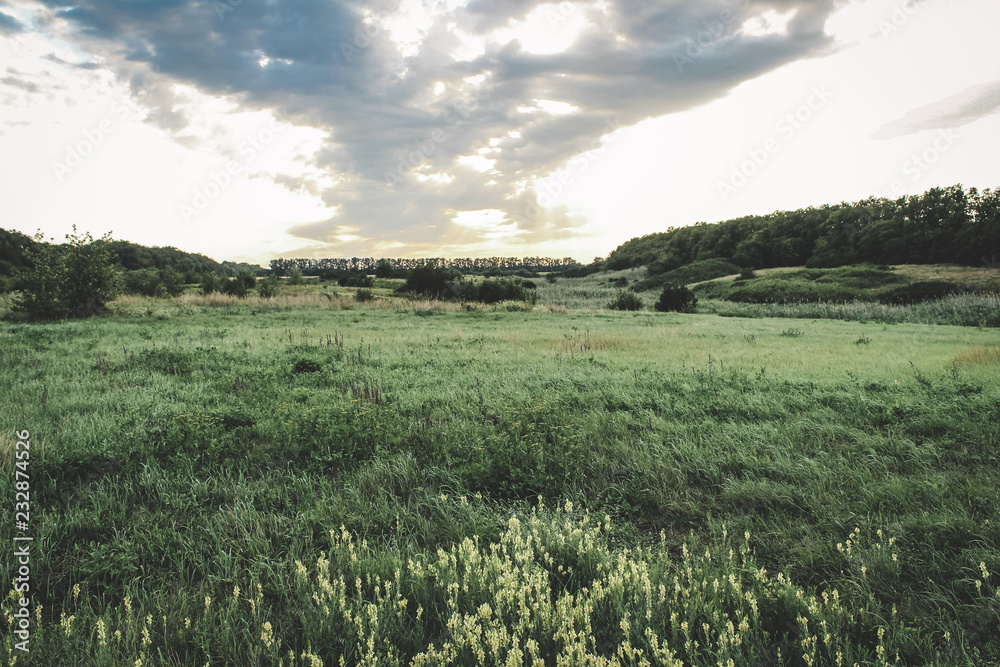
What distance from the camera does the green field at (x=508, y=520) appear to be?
8.25 feet

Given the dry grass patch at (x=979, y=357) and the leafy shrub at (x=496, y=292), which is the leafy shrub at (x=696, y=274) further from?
the dry grass patch at (x=979, y=357)

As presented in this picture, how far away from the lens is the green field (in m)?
2.51

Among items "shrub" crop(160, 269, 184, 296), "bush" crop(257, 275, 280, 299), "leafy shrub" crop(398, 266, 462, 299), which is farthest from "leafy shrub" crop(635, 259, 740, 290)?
"shrub" crop(160, 269, 184, 296)

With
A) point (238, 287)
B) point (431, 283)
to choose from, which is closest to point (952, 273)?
point (431, 283)

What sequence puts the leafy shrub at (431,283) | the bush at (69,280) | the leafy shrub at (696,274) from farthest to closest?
Result: the leafy shrub at (696,274) → the leafy shrub at (431,283) → the bush at (69,280)

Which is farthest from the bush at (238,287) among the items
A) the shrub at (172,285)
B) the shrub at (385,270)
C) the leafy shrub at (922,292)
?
the leafy shrub at (922,292)

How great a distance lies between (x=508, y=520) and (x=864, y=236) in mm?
114796

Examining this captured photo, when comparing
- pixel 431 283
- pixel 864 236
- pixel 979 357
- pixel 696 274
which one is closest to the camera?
pixel 979 357

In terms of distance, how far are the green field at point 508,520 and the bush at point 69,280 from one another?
16.8 m

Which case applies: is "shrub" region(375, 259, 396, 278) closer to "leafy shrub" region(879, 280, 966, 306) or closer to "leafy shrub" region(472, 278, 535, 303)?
"leafy shrub" region(472, 278, 535, 303)

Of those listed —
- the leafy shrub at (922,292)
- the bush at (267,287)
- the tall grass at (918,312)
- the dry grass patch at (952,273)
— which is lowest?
the tall grass at (918,312)

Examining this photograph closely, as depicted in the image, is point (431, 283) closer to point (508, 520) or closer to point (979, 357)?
point (979, 357)

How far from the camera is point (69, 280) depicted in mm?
21703

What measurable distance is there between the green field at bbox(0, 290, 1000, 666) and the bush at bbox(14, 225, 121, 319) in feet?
55.1
